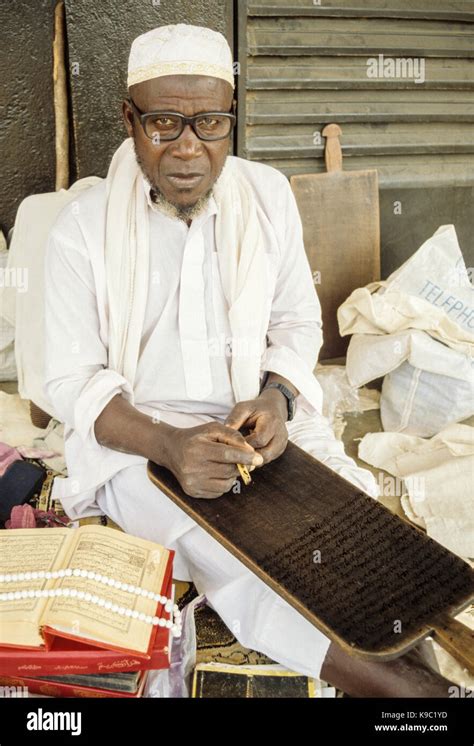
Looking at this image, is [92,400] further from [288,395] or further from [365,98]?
[365,98]

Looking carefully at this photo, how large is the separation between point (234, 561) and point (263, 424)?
43 centimetres

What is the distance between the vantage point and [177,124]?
2330 mm

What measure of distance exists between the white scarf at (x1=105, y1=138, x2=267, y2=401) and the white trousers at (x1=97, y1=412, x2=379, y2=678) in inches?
12.9

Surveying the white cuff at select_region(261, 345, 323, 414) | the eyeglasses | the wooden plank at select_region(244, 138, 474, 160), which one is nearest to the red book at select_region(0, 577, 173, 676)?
the white cuff at select_region(261, 345, 323, 414)

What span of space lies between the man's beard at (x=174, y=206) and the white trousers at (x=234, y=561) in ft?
2.76

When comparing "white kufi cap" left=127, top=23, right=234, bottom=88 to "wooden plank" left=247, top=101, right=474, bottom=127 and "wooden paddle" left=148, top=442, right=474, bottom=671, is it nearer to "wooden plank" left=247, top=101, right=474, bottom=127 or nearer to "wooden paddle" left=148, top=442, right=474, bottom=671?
"wooden paddle" left=148, top=442, right=474, bottom=671

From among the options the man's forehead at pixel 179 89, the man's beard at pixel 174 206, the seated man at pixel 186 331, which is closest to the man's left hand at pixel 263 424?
the seated man at pixel 186 331

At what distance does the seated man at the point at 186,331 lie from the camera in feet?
7.36

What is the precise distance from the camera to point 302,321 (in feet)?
9.35

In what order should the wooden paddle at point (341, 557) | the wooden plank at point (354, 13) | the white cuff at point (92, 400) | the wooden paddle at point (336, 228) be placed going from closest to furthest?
the wooden paddle at point (341, 557), the white cuff at point (92, 400), the wooden plank at point (354, 13), the wooden paddle at point (336, 228)

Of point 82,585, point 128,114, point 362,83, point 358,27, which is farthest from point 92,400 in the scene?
point 358,27

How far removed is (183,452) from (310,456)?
45cm

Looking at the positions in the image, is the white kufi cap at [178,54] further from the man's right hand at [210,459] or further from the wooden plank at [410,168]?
the wooden plank at [410,168]

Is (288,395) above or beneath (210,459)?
above
